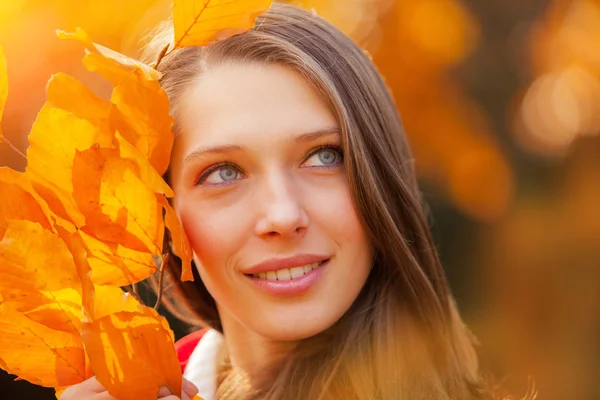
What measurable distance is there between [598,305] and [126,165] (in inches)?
132

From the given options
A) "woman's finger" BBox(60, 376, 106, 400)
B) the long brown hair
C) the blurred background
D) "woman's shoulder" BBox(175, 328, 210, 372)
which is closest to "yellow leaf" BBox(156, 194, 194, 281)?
"woman's finger" BBox(60, 376, 106, 400)

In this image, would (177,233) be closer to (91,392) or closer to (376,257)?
(91,392)

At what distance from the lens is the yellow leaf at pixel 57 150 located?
1107 mm

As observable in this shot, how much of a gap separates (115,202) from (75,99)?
162 mm

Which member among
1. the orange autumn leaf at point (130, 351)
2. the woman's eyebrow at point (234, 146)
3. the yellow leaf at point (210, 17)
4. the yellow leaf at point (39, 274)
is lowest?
the orange autumn leaf at point (130, 351)

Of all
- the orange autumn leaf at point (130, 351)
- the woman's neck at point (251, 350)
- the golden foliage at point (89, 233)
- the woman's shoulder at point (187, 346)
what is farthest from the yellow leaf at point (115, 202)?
the woman's shoulder at point (187, 346)

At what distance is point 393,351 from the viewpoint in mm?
1433

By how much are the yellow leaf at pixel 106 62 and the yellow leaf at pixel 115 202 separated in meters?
0.12

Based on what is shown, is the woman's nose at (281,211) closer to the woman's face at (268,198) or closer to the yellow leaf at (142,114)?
the woman's face at (268,198)

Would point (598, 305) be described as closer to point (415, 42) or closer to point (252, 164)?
point (415, 42)

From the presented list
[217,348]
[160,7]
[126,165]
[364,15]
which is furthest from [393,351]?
[364,15]

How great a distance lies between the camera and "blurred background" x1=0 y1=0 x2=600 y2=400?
3846mm

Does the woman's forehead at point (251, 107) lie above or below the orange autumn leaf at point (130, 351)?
above

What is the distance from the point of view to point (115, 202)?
1.12m
